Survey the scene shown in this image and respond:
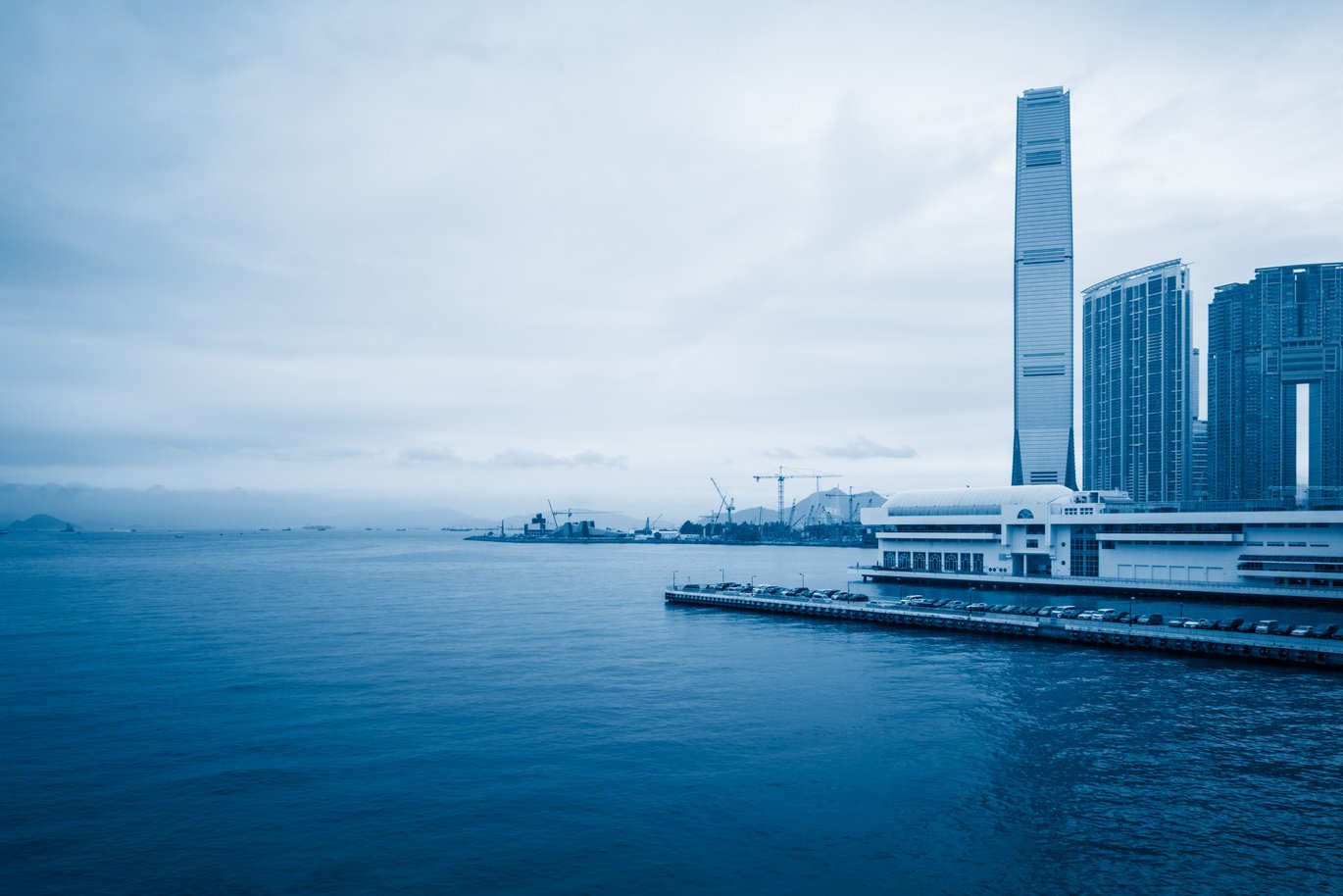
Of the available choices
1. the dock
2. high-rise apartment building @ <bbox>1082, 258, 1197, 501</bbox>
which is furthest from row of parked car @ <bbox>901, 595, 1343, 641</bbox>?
high-rise apartment building @ <bbox>1082, 258, 1197, 501</bbox>

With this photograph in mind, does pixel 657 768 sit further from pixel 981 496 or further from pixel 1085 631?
pixel 981 496

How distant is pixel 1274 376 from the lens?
467 feet

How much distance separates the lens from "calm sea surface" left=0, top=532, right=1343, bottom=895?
1705 centimetres

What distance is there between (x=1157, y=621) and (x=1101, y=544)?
17.0m

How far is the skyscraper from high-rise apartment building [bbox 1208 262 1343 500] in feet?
91.5

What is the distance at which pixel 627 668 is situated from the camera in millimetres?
36625

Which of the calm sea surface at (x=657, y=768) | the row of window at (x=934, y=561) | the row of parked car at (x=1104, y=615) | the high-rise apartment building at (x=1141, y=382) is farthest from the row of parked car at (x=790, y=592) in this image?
the high-rise apartment building at (x=1141, y=382)

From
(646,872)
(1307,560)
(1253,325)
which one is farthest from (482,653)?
(1253,325)

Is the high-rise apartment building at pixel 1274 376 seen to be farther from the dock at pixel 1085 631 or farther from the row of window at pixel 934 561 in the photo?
the dock at pixel 1085 631

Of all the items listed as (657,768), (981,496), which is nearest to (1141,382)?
(981,496)

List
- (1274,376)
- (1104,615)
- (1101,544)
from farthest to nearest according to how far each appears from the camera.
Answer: (1274,376)
(1101,544)
(1104,615)

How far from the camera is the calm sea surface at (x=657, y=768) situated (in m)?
17.0

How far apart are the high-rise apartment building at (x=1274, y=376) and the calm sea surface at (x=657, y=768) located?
440ft

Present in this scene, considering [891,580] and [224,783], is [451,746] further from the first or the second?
[891,580]
